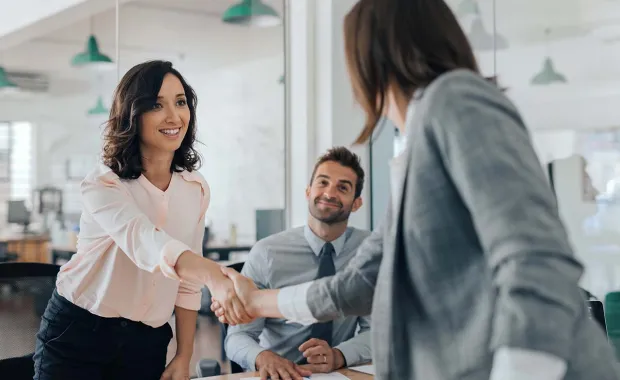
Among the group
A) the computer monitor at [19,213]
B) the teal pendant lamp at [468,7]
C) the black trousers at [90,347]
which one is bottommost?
the black trousers at [90,347]

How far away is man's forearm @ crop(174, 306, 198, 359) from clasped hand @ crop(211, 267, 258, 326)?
170 millimetres

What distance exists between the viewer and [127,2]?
4875 millimetres

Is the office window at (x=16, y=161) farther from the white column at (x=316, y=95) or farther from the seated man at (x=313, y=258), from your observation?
the seated man at (x=313, y=258)

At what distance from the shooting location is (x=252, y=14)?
451 centimetres

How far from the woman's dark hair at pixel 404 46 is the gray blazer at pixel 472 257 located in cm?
7

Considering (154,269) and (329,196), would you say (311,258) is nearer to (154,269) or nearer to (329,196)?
(329,196)

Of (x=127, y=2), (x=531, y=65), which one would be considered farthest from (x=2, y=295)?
(x=127, y=2)

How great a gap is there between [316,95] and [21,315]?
6.32ft

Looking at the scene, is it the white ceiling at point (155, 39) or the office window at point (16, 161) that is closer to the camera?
the white ceiling at point (155, 39)

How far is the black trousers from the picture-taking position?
2.09 m

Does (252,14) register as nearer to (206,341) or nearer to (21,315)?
(206,341)

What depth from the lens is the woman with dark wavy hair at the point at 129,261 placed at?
2070 mm

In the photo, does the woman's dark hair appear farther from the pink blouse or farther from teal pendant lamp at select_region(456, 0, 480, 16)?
teal pendant lamp at select_region(456, 0, 480, 16)

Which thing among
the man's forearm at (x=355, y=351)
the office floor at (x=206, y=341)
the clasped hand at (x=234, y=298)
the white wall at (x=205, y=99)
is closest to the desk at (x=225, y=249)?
the white wall at (x=205, y=99)
